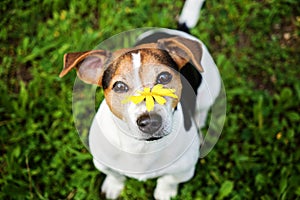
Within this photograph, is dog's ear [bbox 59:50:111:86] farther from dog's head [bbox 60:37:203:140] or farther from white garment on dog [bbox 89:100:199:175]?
white garment on dog [bbox 89:100:199:175]

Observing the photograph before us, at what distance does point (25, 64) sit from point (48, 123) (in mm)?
483

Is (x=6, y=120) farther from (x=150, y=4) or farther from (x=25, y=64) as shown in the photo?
(x=150, y=4)

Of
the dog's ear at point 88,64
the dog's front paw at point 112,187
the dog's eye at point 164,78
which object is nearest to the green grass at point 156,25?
the dog's front paw at point 112,187

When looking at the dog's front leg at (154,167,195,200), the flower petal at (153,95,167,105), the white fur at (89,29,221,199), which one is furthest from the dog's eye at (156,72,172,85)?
the dog's front leg at (154,167,195,200)

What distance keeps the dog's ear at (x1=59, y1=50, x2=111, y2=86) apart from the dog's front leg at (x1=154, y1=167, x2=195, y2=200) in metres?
0.79

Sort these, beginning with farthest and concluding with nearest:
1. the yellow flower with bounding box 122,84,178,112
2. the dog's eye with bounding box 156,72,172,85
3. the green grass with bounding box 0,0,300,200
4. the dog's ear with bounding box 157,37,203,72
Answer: the green grass with bounding box 0,0,300,200
the dog's ear with bounding box 157,37,203,72
the dog's eye with bounding box 156,72,172,85
the yellow flower with bounding box 122,84,178,112

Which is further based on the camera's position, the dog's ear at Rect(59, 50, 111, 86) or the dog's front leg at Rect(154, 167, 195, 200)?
the dog's front leg at Rect(154, 167, 195, 200)

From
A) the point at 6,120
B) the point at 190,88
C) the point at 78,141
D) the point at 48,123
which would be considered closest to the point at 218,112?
the point at 190,88

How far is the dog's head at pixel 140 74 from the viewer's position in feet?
5.68

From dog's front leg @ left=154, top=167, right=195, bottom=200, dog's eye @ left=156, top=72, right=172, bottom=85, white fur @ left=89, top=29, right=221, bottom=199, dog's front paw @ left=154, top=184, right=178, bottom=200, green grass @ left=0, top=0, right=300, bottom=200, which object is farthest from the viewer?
green grass @ left=0, top=0, right=300, bottom=200

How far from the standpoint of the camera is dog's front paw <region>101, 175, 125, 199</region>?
8.82 feet

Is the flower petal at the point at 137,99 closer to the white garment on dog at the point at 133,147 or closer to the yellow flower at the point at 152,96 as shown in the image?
the yellow flower at the point at 152,96

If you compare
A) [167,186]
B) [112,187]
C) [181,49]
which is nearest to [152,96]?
[181,49]

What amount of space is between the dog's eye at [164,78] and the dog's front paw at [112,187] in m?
1.05
